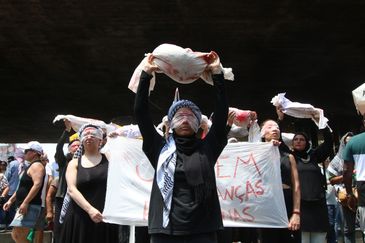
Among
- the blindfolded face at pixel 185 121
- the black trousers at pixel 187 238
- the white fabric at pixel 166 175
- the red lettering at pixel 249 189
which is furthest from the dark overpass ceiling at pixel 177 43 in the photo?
the black trousers at pixel 187 238

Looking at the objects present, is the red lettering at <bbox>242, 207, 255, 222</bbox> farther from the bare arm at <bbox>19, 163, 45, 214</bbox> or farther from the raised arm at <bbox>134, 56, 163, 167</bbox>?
the bare arm at <bbox>19, 163, 45, 214</bbox>

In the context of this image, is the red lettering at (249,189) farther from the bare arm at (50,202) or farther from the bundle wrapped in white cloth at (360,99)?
the bare arm at (50,202)

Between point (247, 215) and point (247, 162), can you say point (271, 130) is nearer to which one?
point (247, 162)

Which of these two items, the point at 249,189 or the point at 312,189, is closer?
the point at 249,189

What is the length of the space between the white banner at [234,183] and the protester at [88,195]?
29 cm

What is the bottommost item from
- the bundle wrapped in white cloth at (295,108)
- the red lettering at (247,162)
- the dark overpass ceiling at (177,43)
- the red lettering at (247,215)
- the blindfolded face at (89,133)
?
the red lettering at (247,215)

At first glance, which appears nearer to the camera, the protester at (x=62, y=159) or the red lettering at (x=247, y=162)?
the red lettering at (x=247, y=162)

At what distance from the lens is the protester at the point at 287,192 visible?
17.7 feet

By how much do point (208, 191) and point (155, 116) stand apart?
64.1 ft

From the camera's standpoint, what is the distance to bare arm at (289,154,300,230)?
209 inches

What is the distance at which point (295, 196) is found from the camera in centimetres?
549

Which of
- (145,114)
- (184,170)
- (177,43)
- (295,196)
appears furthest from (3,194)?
(184,170)

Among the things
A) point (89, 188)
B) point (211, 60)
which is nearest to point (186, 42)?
point (89, 188)

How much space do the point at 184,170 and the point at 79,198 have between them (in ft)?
5.43
